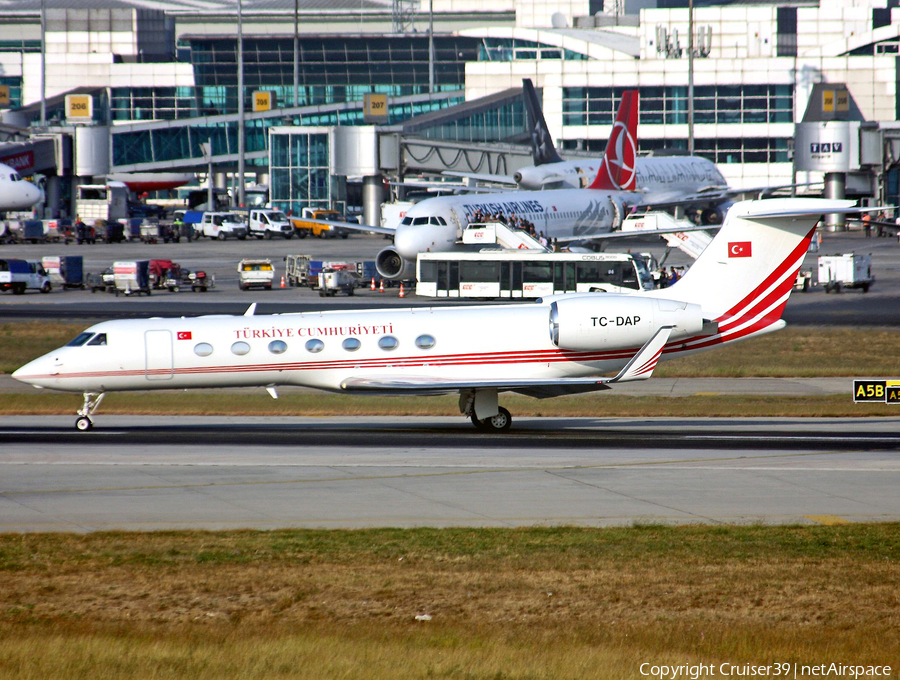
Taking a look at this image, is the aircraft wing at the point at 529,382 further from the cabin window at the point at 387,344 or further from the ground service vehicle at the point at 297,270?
the ground service vehicle at the point at 297,270

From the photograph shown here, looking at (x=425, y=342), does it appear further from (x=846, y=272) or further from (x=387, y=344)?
(x=846, y=272)

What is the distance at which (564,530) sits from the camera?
1739cm

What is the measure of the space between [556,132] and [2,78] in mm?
89347

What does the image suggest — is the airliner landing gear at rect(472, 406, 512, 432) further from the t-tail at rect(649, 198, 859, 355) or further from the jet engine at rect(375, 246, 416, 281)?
the jet engine at rect(375, 246, 416, 281)

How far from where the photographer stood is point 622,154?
7744 centimetres

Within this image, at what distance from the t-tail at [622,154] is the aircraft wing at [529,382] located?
5097 cm

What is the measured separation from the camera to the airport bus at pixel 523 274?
2176 inches

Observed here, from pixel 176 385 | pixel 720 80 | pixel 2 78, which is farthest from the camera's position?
pixel 2 78

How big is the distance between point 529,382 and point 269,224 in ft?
240

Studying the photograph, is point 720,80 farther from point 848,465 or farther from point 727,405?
point 848,465

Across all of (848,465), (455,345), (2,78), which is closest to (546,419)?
(455,345)

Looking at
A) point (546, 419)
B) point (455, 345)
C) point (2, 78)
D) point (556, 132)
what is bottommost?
point (546, 419)

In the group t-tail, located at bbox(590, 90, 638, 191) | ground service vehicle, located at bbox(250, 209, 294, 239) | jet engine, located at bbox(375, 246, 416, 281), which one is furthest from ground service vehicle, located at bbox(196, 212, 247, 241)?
jet engine, located at bbox(375, 246, 416, 281)

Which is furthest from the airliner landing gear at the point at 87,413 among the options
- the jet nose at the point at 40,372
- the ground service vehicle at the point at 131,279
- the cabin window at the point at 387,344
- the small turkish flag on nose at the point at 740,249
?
the ground service vehicle at the point at 131,279
